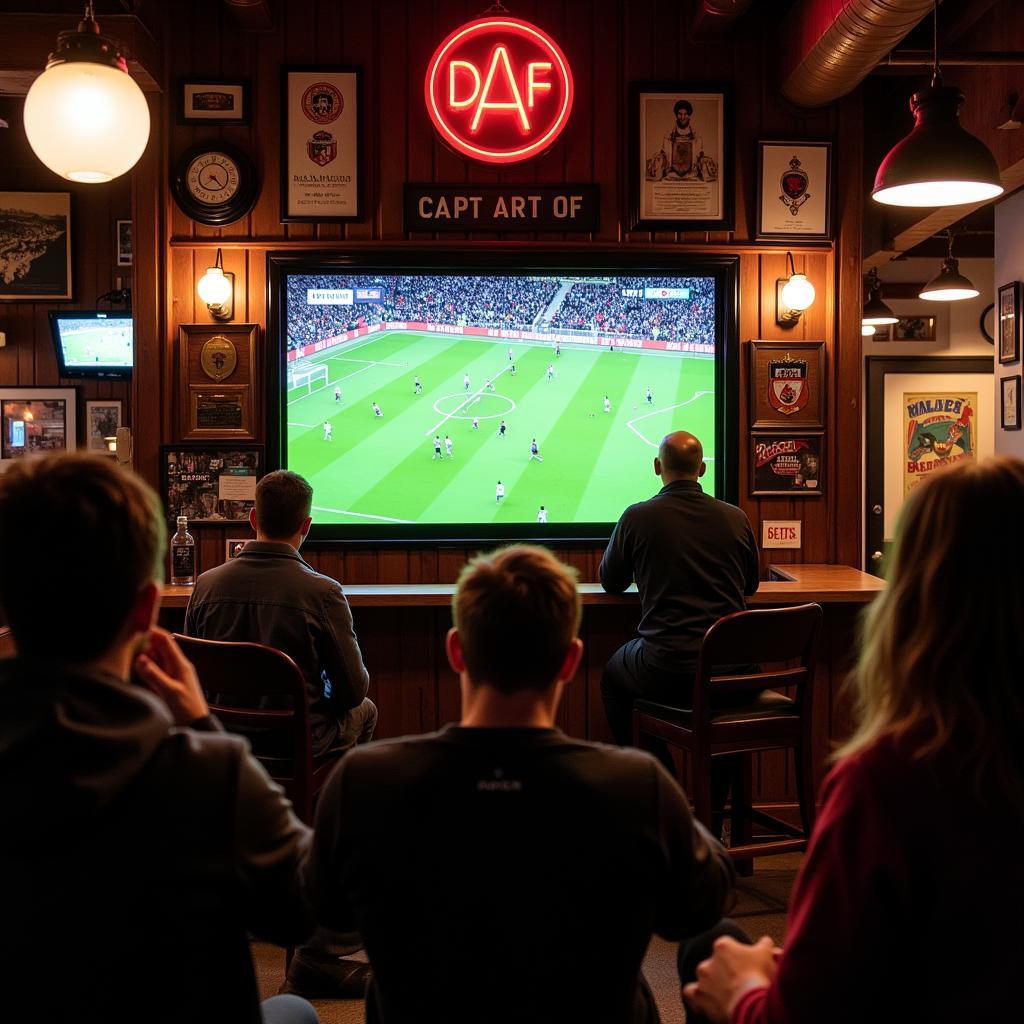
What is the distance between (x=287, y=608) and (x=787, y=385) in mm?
2667

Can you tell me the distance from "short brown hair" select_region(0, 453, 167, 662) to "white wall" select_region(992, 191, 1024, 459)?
562 cm

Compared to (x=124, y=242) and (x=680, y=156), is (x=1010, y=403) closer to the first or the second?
(x=680, y=156)

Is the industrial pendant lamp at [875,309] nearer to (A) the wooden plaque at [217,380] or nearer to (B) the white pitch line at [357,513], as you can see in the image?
(B) the white pitch line at [357,513]

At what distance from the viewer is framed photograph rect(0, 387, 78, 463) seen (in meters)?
6.11

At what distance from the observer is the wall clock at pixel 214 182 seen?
4305mm

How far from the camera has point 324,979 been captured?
279cm

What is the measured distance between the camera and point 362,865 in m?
1.25

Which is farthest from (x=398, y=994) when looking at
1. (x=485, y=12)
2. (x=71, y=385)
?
(x=71, y=385)

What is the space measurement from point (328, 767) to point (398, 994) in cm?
172

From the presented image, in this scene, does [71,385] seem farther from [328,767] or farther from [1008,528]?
[1008,528]

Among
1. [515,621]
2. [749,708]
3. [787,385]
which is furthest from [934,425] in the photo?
[515,621]

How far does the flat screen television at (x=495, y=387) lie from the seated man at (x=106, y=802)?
327 centimetres

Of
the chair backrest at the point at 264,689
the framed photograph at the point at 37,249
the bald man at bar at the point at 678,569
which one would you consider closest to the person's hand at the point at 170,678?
the chair backrest at the point at 264,689

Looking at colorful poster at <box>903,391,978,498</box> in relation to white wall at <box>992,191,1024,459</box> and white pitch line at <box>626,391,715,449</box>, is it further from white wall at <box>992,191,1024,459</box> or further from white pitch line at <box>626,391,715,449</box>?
white pitch line at <box>626,391,715,449</box>
